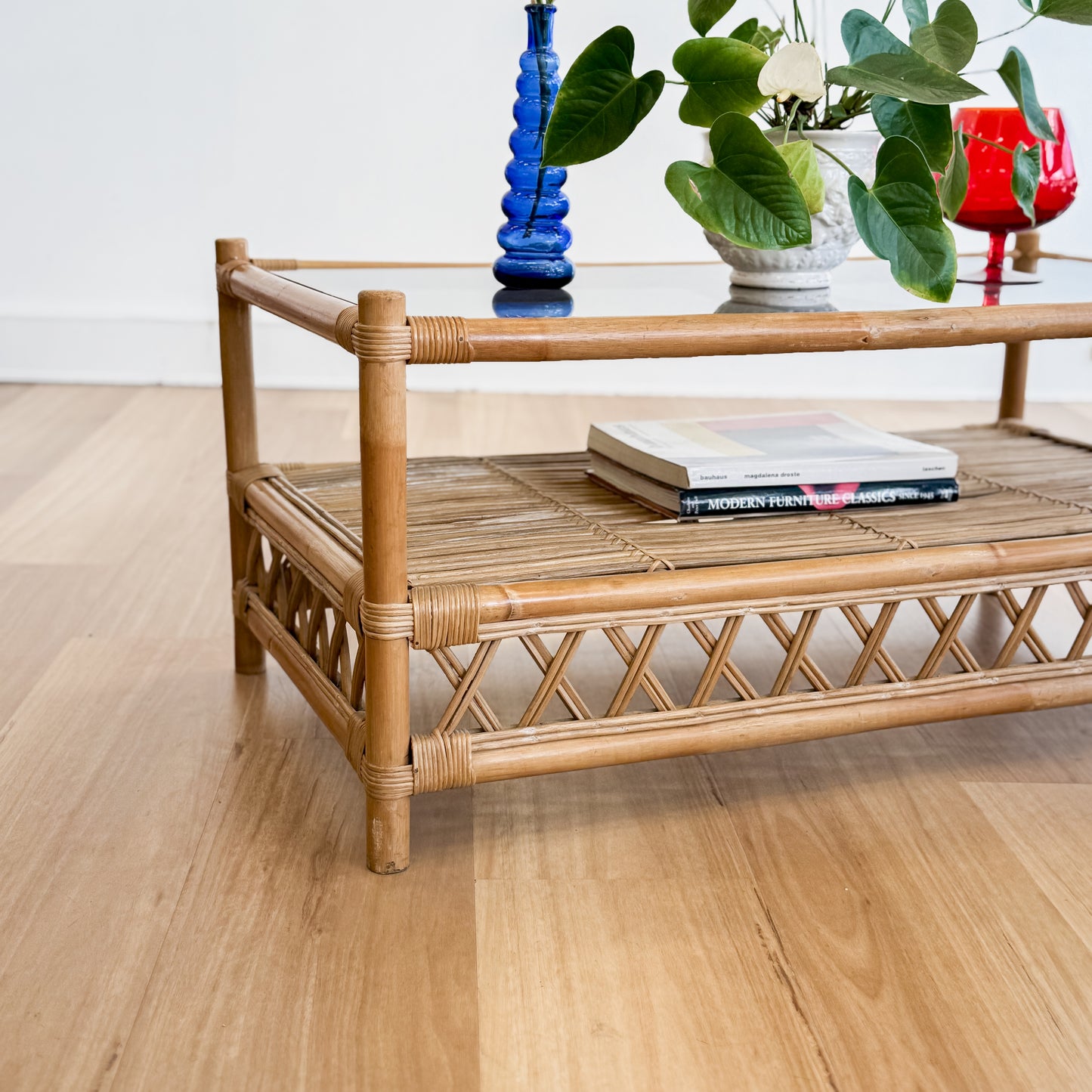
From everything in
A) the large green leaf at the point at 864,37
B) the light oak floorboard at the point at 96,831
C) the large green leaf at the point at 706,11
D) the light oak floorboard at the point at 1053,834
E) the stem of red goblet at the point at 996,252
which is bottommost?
the light oak floorboard at the point at 1053,834

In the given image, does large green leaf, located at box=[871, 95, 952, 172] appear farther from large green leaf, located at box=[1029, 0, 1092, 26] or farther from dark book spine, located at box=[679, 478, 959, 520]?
dark book spine, located at box=[679, 478, 959, 520]

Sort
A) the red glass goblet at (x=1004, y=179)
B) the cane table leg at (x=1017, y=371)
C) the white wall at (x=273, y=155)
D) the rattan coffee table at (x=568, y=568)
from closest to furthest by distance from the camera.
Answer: the rattan coffee table at (x=568, y=568) < the red glass goblet at (x=1004, y=179) < the cane table leg at (x=1017, y=371) < the white wall at (x=273, y=155)

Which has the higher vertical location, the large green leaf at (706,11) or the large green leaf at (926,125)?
the large green leaf at (706,11)

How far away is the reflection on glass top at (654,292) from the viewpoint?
992 millimetres

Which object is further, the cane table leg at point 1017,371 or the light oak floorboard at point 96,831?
the cane table leg at point 1017,371

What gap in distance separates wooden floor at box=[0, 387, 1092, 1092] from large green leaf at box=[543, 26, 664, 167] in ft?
1.67

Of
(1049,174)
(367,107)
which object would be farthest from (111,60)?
(1049,174)

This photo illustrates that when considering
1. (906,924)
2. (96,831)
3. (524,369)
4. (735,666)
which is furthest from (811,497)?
(524,369)

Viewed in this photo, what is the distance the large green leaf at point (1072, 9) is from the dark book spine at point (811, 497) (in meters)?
0.39

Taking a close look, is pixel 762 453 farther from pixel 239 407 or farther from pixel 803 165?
pixel 239 407

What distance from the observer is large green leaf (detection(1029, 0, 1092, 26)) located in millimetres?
903

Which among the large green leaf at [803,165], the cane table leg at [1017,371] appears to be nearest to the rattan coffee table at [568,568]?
the large green leaf at [803,165]

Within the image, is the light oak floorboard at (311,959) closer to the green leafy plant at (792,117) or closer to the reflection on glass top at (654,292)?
the reflection on glass top at (654,292)

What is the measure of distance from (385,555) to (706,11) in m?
0.50
